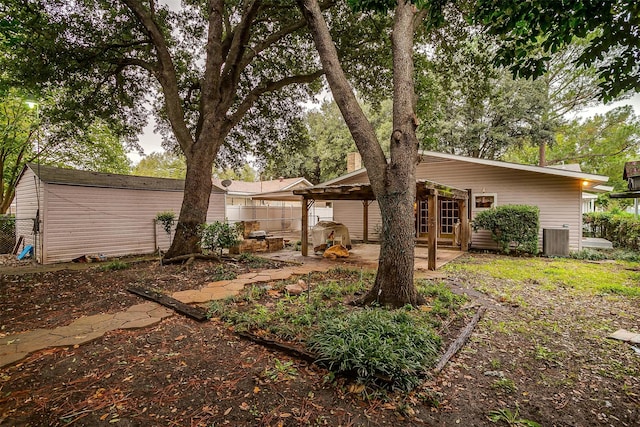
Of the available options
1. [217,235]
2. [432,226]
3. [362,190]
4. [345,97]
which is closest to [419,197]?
[432,226]

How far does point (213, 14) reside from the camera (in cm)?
742

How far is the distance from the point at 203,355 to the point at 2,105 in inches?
674

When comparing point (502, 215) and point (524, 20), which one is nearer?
point (524, 20)

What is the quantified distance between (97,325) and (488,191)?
11.6 m

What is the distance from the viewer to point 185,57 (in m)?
9.88

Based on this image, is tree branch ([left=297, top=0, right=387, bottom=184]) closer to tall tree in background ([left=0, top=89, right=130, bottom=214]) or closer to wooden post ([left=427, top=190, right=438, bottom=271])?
wooden post ([left=427, top=190, right=438, bottom=271])

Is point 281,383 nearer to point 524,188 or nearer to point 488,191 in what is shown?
point 488,191

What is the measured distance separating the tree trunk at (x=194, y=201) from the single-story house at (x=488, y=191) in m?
3.01

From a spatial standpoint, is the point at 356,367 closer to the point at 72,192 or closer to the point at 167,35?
the point at 72,192

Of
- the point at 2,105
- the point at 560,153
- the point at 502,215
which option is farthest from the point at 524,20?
the point at 560,153

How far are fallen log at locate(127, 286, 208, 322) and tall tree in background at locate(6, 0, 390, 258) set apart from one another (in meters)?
2.63

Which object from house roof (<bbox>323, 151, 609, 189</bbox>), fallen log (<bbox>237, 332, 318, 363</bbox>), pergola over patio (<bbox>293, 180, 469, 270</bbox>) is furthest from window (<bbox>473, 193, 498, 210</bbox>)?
fallen log (<bbox>237, 332, 318, 363</bbox>)

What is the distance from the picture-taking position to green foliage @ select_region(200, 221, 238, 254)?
299 inches

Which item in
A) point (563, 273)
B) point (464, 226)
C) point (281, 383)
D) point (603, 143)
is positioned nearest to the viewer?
point (281, 383)
